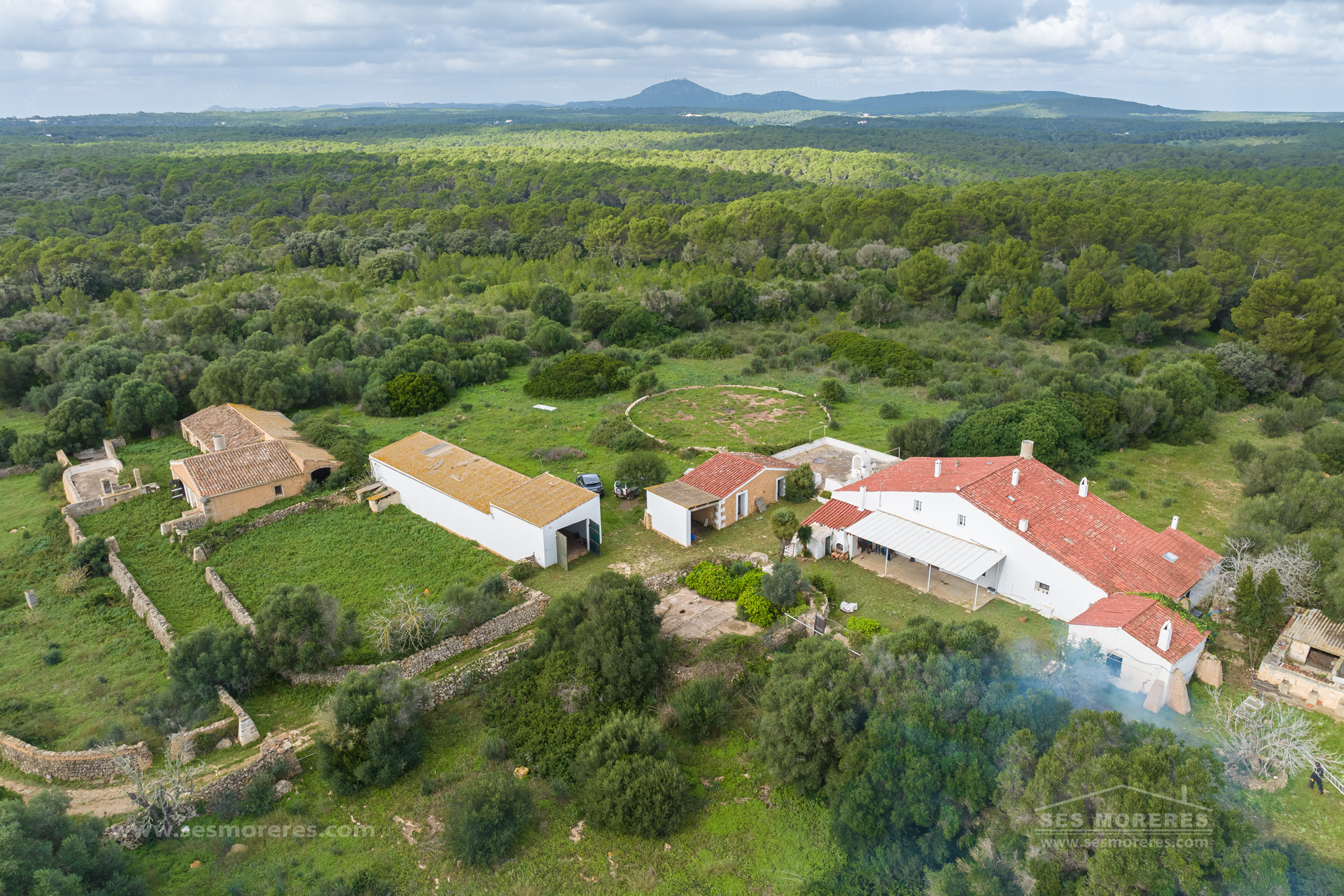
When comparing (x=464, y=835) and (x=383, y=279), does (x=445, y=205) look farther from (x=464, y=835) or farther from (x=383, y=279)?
(x=464, y=835)

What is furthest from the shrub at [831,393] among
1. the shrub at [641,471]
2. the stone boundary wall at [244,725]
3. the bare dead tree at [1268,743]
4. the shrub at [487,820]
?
the stone boundary wall at [244,725]

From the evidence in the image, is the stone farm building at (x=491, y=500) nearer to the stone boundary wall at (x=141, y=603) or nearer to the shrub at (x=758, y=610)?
the shrub at (x=758, y=610)

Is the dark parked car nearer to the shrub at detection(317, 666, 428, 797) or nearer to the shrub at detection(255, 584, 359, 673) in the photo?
the shrub at detection(255, 584, 359, 673)

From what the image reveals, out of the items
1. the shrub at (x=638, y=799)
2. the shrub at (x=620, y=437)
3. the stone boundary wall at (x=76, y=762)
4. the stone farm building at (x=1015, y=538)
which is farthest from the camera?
the shrub at (x=620, y=437)

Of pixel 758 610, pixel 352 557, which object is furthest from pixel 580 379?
pixel 758 610

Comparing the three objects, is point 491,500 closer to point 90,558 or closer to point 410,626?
point 410,626

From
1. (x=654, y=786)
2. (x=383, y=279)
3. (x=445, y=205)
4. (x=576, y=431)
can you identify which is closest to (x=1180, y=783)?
(x=654, y=786)
